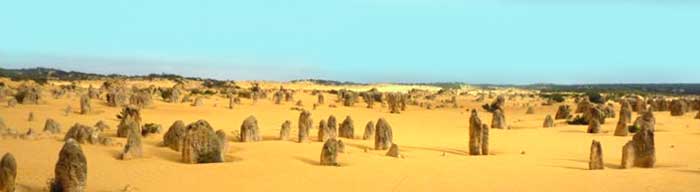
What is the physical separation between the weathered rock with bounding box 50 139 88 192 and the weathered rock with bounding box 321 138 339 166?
612cm

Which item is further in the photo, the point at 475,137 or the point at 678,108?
the point at 678,108

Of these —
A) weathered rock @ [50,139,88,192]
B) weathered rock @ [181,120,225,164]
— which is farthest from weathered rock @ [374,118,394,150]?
weathered rock @ [50,139,88,192]

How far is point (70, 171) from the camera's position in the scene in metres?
12.9

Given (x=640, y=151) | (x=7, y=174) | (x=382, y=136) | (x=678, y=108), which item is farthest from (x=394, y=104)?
(x=7, y=174)

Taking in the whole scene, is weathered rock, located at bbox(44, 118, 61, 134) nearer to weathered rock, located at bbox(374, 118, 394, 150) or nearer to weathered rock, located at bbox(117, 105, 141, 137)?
weathered rock, located at bbox(117, 105, 141, 137)

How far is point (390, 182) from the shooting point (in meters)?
15.7

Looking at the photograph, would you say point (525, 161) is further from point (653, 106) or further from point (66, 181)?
point (653, 106)

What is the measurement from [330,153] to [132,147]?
14.9ft

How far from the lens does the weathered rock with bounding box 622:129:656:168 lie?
61.6 feet

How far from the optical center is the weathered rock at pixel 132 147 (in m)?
17.5

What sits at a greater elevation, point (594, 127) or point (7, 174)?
point (7, 174)

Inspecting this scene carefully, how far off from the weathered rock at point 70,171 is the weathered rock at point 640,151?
1258 centimetres

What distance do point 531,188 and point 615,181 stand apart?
2.10 metres

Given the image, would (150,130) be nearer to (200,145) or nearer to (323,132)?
(323,132)
